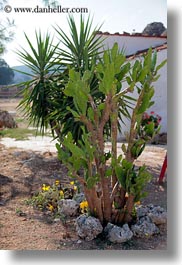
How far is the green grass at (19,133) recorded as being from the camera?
132 inches

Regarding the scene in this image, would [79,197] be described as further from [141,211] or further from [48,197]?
[141,211]

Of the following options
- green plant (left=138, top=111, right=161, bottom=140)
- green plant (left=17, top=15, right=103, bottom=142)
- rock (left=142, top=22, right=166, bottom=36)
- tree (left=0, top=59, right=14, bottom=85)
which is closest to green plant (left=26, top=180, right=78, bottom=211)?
green plant (left=17, top=15, right=103, bottom=142)

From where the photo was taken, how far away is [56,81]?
135 inches

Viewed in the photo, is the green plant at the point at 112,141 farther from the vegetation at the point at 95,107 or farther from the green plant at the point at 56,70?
the green plant at the point at 56,70

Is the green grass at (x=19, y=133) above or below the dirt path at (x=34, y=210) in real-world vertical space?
above

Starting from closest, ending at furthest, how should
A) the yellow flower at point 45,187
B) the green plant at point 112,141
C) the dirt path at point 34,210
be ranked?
the green plant at point 112,141
the dirt path at point 34,210
the yellow flower at point 45,187

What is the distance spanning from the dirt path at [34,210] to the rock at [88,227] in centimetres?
5

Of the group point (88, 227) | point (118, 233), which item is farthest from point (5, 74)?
point (118, 233)

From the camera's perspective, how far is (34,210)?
11.0 feet

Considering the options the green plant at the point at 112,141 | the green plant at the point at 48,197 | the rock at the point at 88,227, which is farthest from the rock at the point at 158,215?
the green plant at the point at 48,197

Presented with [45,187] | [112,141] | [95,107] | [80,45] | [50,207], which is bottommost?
[50,207]

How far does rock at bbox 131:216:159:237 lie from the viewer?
316 centimetres

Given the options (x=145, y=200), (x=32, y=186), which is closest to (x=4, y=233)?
(x=32, y=186)

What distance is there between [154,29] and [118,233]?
137cm
